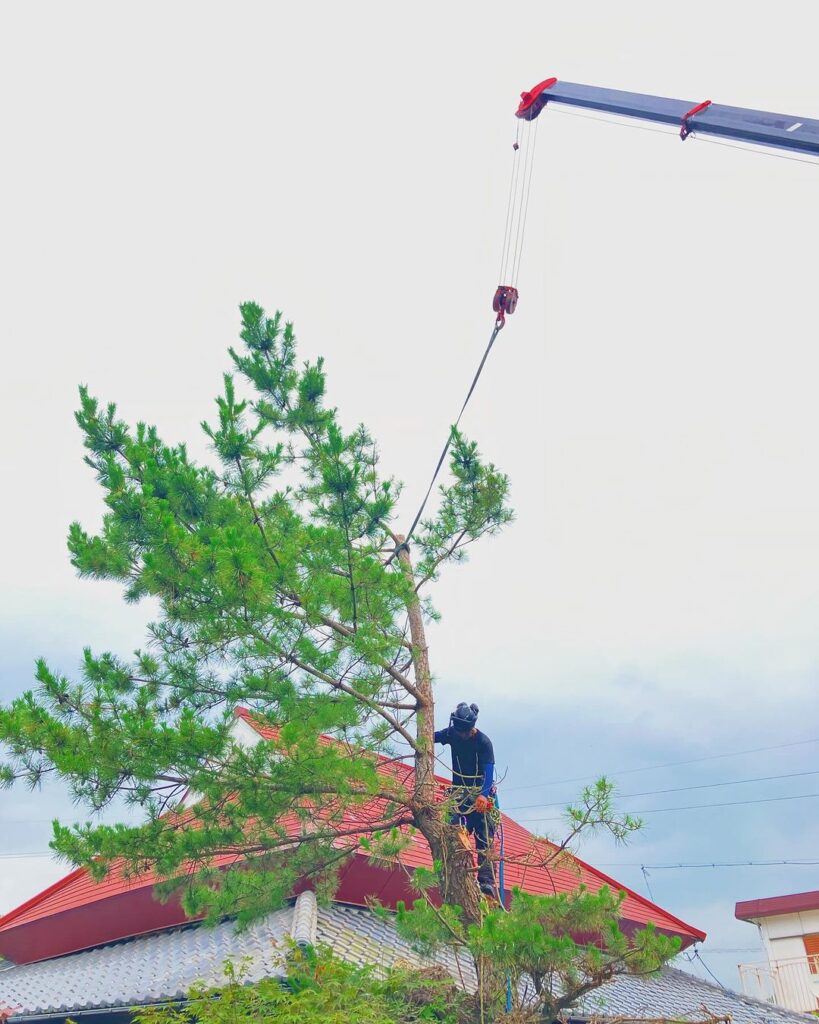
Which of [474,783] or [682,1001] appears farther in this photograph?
[682,1001]

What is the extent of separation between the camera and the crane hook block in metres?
7.96

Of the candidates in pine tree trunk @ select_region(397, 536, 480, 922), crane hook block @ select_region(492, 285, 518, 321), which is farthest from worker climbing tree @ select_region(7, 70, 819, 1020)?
crane hook block @ select_region(492, 285, 518, 321)

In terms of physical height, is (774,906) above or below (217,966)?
above

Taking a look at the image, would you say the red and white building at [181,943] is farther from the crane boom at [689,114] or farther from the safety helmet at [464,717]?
the crane boom at [689,114]

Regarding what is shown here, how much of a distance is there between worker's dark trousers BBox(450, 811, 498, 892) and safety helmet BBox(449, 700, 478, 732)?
62 centimetres

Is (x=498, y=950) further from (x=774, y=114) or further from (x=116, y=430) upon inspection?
(x=774, y=114)

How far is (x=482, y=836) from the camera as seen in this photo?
242 inches

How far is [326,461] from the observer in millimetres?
5852

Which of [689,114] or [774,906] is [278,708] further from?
[774,906]

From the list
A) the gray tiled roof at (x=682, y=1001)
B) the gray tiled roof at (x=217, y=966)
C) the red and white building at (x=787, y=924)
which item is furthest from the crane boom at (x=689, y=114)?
the red and white building at (x=787, y=924)

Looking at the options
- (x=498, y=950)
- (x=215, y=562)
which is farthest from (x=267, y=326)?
(x=498, y=950)

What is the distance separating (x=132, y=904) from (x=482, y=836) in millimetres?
3809

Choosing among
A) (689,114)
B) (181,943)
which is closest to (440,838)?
(181,943)

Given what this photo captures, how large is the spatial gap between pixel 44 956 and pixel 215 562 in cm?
662
